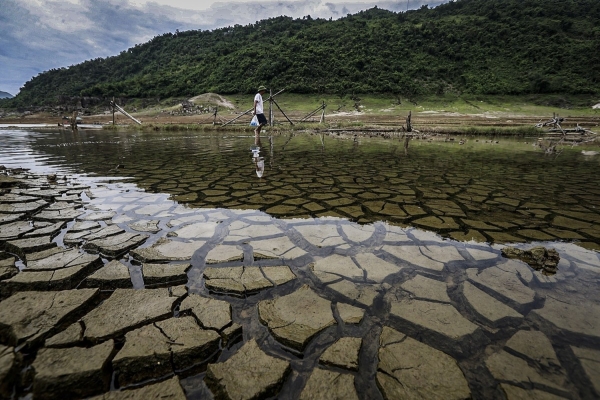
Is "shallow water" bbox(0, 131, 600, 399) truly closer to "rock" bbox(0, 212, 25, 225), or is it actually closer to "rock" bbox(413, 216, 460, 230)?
"rock" bbox(413, 216, 460, 230)

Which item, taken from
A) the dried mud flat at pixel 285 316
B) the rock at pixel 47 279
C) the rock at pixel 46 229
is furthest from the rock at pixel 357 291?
the rock at pixel 46 229

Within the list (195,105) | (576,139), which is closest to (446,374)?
(576,139)

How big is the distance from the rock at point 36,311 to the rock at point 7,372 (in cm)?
13

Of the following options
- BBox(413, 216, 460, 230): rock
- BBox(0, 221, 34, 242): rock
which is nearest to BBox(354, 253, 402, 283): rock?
BBox(413, 216, 460, 230): rock

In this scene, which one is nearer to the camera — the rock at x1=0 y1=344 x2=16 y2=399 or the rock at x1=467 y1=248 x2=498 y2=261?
the rock at x1=0 y1=344 x2=16 y2=399

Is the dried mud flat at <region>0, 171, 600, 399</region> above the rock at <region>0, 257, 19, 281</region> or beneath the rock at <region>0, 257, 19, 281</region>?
beneath

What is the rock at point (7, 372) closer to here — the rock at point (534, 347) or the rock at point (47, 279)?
the rock at point (47, 279)

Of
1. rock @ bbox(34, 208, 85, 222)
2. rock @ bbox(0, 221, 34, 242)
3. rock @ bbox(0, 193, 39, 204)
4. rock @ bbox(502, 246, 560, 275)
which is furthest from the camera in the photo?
rock @ bbox(0, 193, 39, 204)

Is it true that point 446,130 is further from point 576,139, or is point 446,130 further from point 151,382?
point 151,382

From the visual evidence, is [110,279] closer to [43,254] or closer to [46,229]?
[43,254]

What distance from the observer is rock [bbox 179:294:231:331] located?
5.54 feet

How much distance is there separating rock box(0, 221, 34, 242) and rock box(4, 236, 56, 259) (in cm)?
16

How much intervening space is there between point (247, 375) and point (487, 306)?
1710mm

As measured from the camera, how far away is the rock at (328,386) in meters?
1.27
